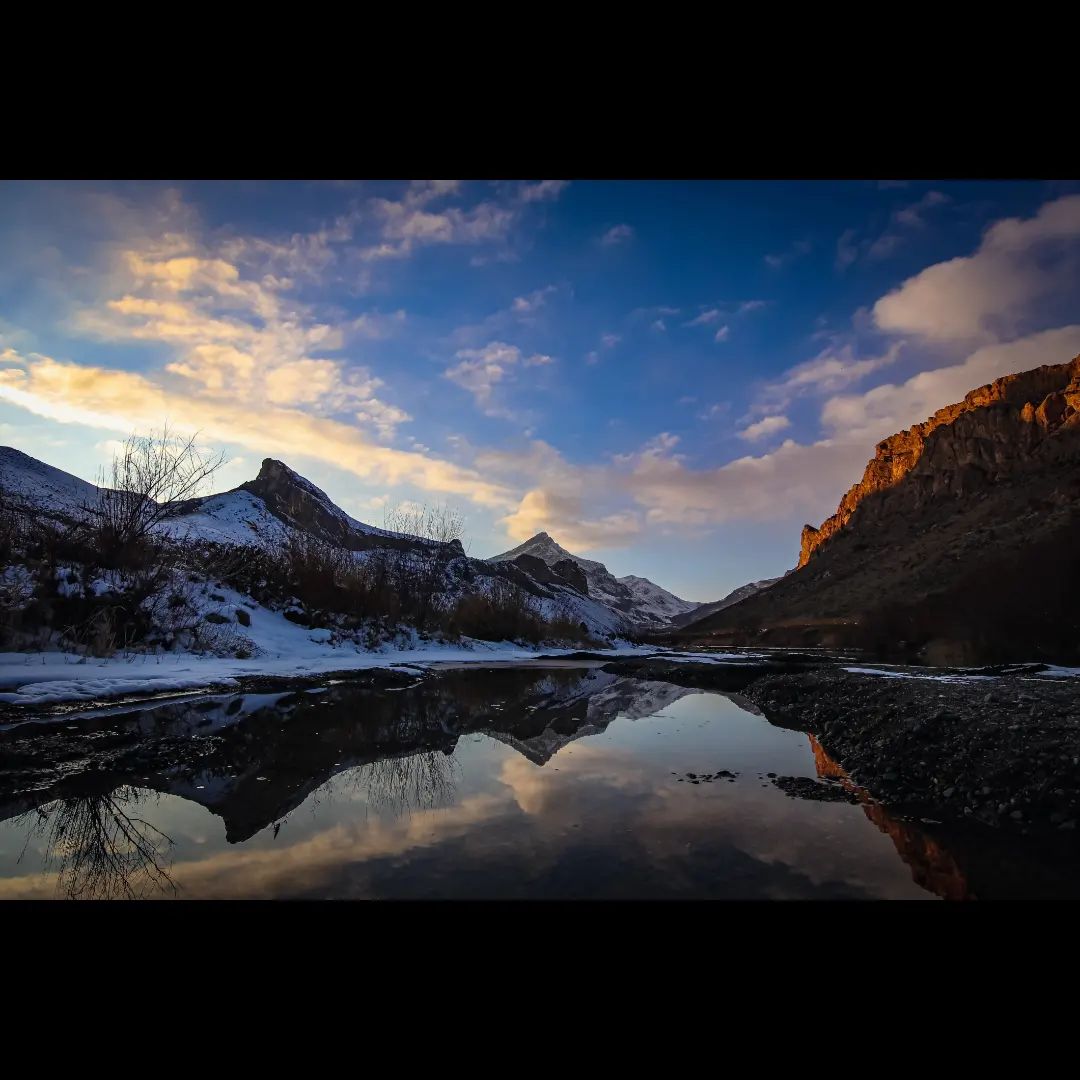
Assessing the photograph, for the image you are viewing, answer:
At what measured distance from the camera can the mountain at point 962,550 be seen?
107ft

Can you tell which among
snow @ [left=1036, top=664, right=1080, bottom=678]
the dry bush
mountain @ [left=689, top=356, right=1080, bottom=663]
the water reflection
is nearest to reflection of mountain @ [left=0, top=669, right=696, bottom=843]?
the water reflection

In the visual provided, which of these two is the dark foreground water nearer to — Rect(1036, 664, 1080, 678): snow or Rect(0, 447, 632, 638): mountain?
Rect(1036, 664, 1080, 678): snow

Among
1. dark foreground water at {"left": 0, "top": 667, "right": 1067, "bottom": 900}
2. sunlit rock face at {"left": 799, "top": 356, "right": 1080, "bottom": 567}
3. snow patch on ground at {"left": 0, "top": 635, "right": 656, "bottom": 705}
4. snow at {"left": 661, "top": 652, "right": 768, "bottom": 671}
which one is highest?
sunlit rock face at {"left": 799, "top": 356, "right": 1080, "bottom": 567}

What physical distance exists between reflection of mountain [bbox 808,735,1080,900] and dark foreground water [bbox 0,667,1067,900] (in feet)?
0.11

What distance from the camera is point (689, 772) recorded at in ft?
24.4

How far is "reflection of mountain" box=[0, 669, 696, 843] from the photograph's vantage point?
19.3ft

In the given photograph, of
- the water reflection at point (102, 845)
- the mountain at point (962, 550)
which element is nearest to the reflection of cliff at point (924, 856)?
the water reflection at point (102, 845)

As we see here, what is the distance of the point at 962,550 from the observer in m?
72.4

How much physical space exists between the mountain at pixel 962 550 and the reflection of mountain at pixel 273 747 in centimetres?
2212

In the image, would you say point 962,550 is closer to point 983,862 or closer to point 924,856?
point 983,862
